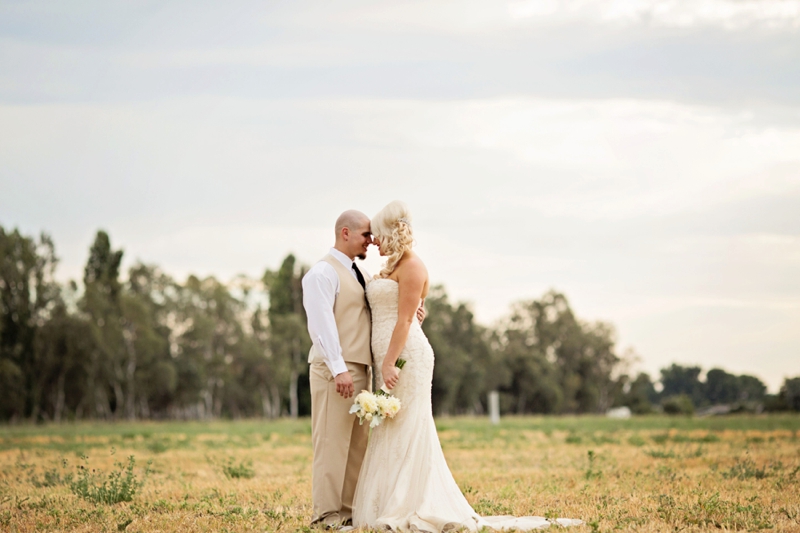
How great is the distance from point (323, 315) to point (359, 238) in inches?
34.8

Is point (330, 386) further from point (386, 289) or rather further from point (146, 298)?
point (146, 298)

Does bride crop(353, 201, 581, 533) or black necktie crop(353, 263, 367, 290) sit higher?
black necktie crop(353, 263, 367, 290)

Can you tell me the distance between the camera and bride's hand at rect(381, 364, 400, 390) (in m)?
7.73

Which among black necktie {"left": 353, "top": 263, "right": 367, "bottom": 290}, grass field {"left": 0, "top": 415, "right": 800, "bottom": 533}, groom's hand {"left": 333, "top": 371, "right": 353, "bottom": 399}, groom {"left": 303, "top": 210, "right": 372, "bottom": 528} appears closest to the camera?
groom's hand {"left": 333, "top": 371, "right": 353, "bottom": 399}

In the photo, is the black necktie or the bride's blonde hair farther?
the black necktie

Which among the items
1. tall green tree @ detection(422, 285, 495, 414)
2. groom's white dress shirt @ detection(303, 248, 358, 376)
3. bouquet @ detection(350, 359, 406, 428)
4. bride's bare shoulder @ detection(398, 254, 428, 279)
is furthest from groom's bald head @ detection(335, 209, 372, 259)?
tall green tree @ detection(422, 285, 495, 414)

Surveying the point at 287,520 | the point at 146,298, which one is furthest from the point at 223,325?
the point at 287,520

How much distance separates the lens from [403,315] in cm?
775

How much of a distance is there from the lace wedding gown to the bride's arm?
139 mm

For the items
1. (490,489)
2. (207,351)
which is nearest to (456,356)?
(207,351)

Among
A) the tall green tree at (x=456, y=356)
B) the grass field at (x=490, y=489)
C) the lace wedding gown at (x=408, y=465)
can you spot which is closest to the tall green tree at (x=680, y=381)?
the tall green tree at (x=456, y=356)

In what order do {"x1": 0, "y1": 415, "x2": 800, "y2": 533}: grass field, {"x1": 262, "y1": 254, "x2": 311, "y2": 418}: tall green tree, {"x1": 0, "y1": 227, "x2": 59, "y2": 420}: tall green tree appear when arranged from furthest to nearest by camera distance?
{"x1": 262, "y1": 254, "x2": 311, "y2": 418}: tall green tree → {"x1": 0, "y1": 227, "x2": 59, "y2": 420}: tall green tree → {"x1": 0, "y1": 415, "x2": 800, "y2": 533}: grass field

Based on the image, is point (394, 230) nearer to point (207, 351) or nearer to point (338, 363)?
point (338, 363)

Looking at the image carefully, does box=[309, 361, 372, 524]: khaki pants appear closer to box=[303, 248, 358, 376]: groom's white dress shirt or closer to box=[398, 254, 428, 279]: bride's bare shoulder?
box=[303, 248, 358, 376]: groom's white dress shirt
